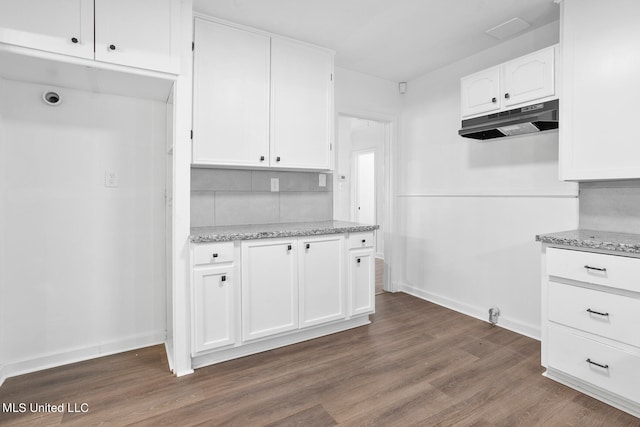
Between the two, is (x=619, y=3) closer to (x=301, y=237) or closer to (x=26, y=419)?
(x=301, y=237)

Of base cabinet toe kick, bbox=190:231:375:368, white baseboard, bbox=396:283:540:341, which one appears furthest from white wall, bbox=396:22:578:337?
base cabinet toe kick, bbox=190:231:375:368

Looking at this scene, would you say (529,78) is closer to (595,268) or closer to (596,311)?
(595,268)

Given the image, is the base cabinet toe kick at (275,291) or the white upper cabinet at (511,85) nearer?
the base cabinet toe kick at (275,291)

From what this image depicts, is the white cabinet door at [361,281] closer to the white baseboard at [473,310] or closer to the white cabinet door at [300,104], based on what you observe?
the white cabinet door at [300,104]

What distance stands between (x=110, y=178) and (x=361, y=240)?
196 cm

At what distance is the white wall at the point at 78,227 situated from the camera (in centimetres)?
213

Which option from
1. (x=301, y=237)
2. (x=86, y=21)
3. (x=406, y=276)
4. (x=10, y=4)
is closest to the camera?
(x=10, y=4)

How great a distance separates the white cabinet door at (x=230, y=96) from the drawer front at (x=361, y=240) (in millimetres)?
960

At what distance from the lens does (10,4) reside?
1.66 meters

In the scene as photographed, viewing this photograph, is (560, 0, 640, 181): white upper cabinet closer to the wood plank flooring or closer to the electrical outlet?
the wood plank flooring

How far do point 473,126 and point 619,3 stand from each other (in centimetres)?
108

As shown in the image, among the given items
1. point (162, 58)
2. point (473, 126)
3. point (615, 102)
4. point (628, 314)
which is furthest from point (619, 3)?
point (162, 58)

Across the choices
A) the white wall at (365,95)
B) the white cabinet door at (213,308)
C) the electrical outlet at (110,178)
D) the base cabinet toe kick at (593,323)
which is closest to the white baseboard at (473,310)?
the base cabinet toe kick at (593,323)

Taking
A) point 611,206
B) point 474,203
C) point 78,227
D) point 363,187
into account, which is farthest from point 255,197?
point 363,187
